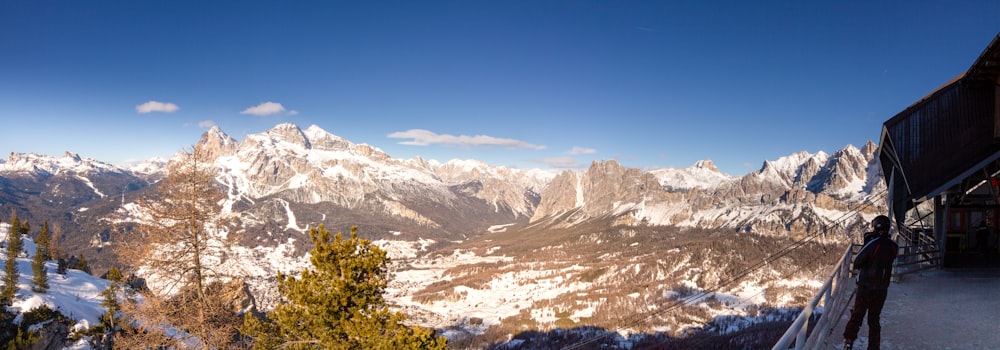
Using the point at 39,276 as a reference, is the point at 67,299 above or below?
below

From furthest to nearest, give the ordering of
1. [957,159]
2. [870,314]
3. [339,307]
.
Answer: [957,159], [339,307], [870,314]

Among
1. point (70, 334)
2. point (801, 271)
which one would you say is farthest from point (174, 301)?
point (801, 271)

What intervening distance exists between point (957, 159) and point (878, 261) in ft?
42.1

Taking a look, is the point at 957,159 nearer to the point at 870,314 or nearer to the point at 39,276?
the point at 870,314

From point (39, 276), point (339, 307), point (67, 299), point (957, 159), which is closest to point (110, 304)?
point (67, 299)

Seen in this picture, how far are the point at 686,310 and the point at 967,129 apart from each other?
145779 millimetres

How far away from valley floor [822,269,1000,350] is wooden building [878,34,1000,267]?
3165 millimetres

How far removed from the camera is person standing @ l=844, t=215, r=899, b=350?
29.2 ft

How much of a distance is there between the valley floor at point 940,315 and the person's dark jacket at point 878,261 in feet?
5.00

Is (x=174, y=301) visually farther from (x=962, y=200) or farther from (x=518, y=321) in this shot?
(x=518, y=321)

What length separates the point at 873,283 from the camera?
9.15 meters

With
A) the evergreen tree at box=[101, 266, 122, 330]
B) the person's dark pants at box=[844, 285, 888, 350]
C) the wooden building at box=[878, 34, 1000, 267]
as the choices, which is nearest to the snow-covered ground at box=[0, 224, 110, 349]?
the evergreen tree at box=[101, 266, 122, 330]

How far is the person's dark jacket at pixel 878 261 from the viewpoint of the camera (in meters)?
9.13

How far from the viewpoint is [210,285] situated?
18375mm
